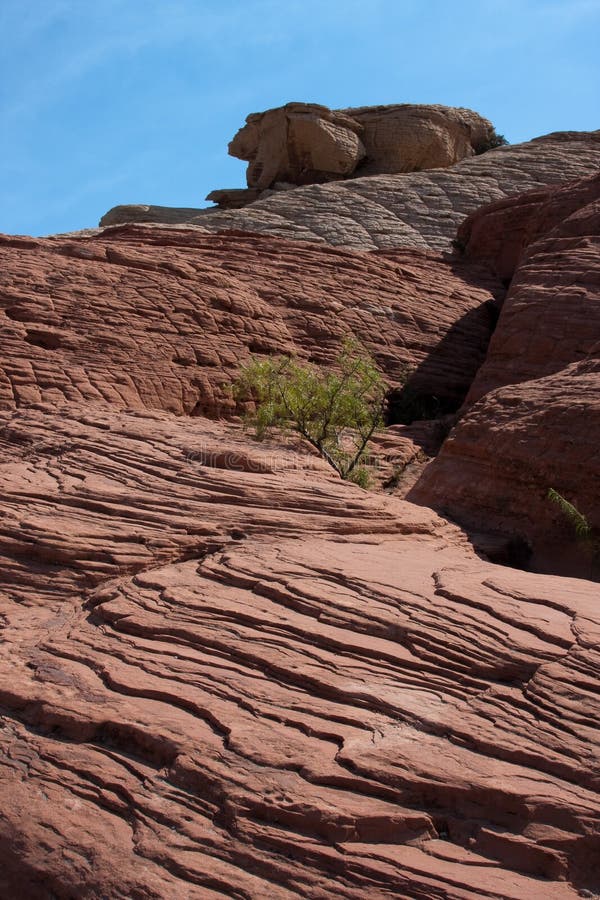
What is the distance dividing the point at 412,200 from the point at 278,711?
2616 centimetres

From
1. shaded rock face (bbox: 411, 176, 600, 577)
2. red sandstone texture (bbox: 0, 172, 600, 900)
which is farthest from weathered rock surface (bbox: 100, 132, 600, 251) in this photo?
red sandstone texture (bbox: 0, 172, 600, 900)

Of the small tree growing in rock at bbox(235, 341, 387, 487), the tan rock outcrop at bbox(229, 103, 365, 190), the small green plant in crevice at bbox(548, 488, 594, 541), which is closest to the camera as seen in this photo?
the small green plant in crevice at bbox(548, 488, 594, 541)

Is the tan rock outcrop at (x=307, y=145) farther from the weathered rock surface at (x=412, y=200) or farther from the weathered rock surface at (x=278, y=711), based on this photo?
the weathered rock surface at (x=278, y=711)

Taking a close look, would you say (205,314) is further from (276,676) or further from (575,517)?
(276,676)

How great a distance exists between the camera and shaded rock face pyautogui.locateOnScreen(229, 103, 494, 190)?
116 feet

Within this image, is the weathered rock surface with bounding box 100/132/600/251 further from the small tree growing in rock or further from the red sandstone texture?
the red sandstone texture

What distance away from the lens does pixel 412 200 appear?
28672 mm

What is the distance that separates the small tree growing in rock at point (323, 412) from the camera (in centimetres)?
1162

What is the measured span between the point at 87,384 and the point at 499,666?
9.07m

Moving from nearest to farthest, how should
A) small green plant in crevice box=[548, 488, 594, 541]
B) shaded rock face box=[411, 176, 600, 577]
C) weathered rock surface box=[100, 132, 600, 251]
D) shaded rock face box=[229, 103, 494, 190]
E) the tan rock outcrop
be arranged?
1. small green plant in crevice box=[548, 488, 594, 541]
2. shaded rock face box=[411, 176, 600, 577]
3. weathered rock surface box=[100, 132, 600, 251]
4. the tan rock outcrop
5. shaded rock face box=[229, 103, 494, 190]

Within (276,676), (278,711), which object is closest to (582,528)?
(276,676)

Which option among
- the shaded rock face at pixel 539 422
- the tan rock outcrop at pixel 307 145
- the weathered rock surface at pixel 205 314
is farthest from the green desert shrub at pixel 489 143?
the shaded rock face at pixel 539 422

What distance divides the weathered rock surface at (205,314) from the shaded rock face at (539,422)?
327 centimetres

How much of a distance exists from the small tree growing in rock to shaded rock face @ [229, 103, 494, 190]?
24288 mm
